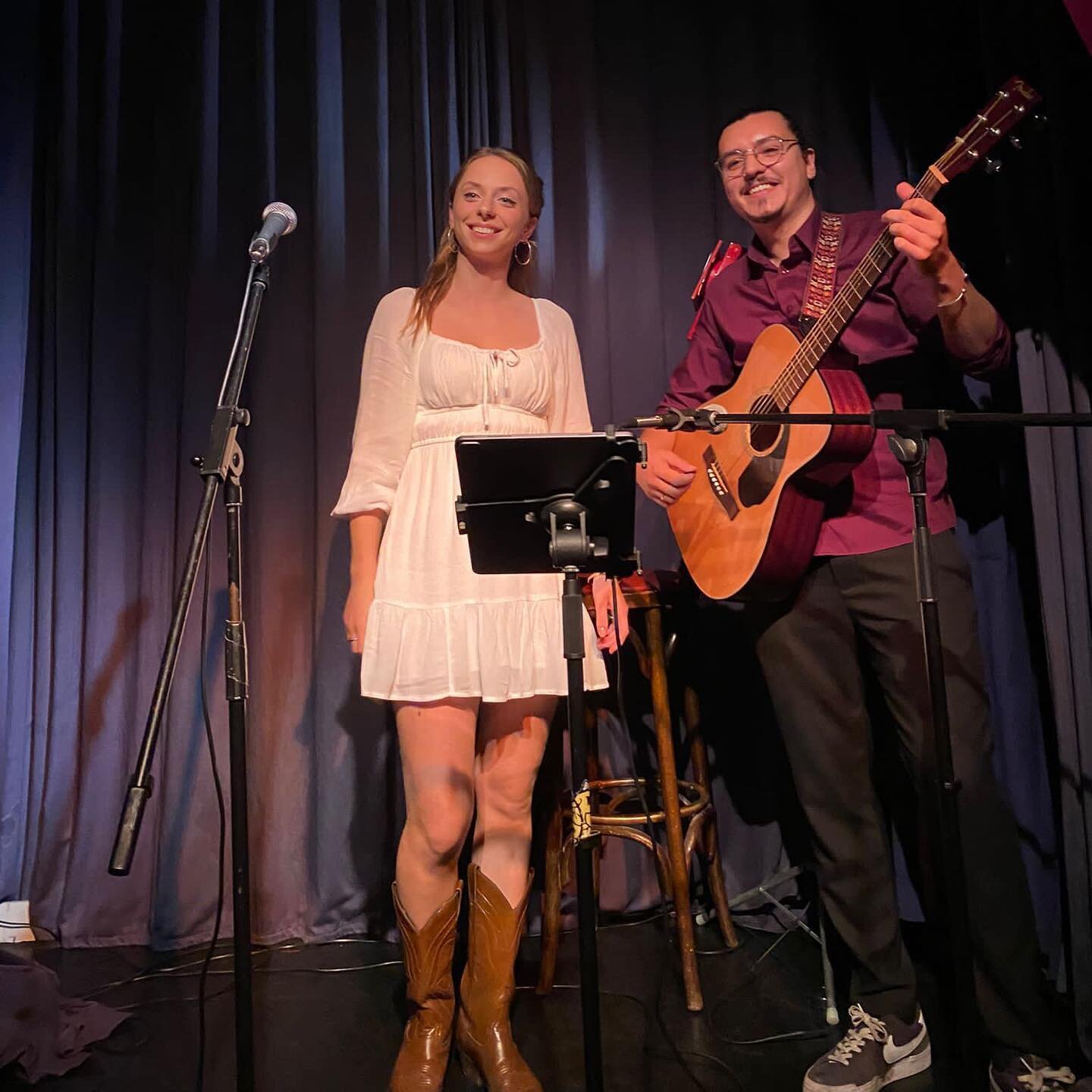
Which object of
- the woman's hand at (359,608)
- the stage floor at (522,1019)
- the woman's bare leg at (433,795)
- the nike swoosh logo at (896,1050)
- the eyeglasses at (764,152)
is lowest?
the stage floor at (522,1019)

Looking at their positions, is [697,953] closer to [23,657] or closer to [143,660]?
[143,660]

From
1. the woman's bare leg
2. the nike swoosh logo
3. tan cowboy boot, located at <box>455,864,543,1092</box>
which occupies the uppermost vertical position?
the woman's bare leg

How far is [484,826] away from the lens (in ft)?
6.15

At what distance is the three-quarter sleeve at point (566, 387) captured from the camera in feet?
6.56

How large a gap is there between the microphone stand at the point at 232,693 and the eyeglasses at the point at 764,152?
1159mm

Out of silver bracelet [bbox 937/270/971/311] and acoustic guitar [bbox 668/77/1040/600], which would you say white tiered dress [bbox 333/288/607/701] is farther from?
silver bracelet [bbox 937/270/971/311]

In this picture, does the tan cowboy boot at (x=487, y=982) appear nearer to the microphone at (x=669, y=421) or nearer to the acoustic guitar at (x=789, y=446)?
the acoustic guitar at (x=789, y=446)

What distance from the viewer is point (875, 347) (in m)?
1.86

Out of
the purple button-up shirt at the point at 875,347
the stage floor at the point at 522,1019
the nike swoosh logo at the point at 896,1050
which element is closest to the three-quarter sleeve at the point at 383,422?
the purple button-up shirt at the point at 875,347

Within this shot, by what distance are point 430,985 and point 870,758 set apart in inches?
38.8

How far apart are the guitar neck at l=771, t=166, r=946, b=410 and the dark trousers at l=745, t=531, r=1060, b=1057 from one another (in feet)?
1.21

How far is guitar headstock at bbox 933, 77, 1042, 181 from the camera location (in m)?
1.54

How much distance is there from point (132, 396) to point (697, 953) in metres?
2.26

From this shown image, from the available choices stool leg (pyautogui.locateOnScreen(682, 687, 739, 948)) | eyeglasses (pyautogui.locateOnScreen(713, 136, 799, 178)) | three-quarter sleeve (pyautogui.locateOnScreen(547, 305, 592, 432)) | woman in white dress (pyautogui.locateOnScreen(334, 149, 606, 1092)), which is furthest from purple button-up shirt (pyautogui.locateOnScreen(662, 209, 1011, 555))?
stool leg (pyautogui.locateOnScreen(682, 687, 739, 948))
